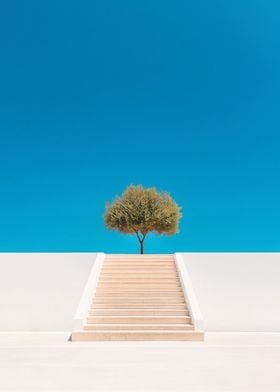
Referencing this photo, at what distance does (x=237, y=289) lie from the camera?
1141 cm

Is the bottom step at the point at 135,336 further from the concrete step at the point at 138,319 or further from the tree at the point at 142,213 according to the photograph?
the tree at the point at 142,213

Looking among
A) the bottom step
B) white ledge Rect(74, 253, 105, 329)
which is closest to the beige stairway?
the bottom step

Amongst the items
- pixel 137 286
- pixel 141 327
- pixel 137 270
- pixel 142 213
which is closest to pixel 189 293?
pixel 137 286

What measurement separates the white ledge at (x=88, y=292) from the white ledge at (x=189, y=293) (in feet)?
8.07

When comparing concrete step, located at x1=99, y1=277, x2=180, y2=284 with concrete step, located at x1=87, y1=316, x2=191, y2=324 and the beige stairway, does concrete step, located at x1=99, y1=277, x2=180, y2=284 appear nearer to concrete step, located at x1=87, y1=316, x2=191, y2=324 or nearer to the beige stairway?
the beige stairway

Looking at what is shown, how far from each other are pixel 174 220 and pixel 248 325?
9.38 m

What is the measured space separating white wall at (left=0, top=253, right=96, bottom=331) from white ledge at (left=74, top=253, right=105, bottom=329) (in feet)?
0.68

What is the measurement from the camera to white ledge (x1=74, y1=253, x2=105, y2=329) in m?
9.32

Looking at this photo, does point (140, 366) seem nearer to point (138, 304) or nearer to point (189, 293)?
point (138, 304)

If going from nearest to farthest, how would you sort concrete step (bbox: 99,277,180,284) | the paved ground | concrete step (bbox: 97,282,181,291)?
the paved ground, concrete step (bbox: 97,282,181,291), concrete step (bbox: 99,277,180,284)

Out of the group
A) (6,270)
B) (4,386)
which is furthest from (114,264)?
(4,386)

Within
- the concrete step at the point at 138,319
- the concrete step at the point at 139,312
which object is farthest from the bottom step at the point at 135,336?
the concrete step at the point at 139,312

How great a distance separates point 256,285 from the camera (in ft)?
37.9

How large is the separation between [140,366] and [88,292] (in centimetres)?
568
